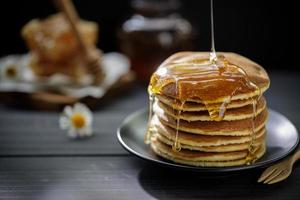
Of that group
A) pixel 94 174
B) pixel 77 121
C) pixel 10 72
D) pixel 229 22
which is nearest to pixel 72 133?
pixel 77 121

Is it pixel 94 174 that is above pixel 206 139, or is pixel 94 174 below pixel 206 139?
below

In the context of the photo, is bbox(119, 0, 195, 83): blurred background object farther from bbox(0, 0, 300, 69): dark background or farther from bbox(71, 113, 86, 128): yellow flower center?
bbox(71, 113, 86, 128): yellow flower center

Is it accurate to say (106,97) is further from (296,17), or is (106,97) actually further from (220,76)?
(296,17)

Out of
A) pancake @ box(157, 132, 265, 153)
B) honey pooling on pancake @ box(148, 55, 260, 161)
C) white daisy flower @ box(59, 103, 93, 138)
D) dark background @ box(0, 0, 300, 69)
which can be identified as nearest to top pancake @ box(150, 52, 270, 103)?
honey pooling on pancake @ box(148, 55, 260, 161)

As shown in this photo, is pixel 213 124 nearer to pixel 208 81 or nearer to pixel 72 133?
pixel 208 81

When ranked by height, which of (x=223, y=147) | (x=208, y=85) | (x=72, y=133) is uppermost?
(x=208, y=85)

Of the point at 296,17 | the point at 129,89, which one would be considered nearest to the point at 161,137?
the point at 129,89

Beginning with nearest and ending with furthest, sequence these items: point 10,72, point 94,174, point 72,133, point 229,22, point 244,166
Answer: point 244,166, point 94,174, point 72,133, point 10,72, point 229,22
